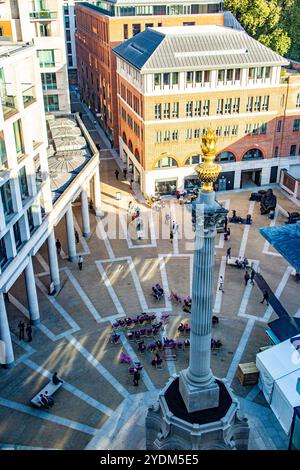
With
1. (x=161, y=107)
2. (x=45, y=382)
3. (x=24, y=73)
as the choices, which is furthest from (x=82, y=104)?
(x=45, y=382)

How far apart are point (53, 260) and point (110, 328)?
8625mm

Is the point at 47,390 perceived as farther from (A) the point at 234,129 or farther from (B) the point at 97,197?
(A) the point at 234,129

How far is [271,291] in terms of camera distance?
1753 inches

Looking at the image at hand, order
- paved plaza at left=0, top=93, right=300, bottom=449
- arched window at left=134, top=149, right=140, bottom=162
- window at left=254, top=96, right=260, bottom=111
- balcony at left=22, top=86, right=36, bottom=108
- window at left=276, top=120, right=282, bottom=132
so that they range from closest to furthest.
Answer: paved plaza at left=0, top=93, right=300, bottom=449, balcony at left=22, top=86, right=36, bottom=108, window at left=254, top=96, right=260, bottom=111, arched window at left=134, top=149, right=140, bottom=162, window at left=276, top=120, right=282, bottom=132

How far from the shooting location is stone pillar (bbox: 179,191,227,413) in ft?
75.2

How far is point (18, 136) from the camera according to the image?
34938 millimetres

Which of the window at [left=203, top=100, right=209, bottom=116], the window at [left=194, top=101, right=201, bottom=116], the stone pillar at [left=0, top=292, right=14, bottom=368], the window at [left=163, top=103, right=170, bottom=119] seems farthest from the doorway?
the stone pillar at [left=0, top=292, right=14, bottom=368]

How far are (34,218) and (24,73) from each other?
1249 centimetres

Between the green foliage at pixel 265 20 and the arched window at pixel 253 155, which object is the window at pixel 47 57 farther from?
the green foliage at pixel 265 20

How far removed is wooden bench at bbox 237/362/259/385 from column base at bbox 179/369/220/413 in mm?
6272

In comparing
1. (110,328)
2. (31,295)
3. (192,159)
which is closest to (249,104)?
(192,159)

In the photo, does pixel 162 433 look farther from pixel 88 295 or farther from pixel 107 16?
pixel 107 16

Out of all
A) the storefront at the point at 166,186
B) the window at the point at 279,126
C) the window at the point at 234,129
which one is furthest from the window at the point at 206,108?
the window at the point at 279,126

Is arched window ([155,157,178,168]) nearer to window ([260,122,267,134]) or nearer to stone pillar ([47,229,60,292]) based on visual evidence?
window ([260,122,267,134])
